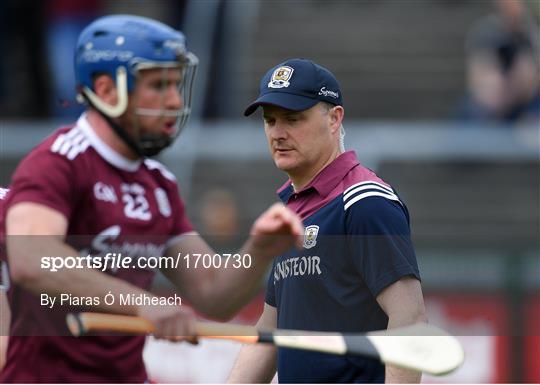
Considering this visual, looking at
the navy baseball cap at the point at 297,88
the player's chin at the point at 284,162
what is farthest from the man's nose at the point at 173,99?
the player's chin at the point at 284,162

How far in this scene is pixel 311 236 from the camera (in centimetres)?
431

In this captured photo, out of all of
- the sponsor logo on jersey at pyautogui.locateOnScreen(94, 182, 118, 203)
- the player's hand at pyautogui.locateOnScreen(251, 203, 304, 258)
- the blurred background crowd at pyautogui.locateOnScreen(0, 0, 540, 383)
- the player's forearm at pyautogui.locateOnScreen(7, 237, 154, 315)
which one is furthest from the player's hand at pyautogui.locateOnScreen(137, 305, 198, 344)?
the blurred background crowd at pyautogui.locateOnScreen(0, 0, 540, 383)

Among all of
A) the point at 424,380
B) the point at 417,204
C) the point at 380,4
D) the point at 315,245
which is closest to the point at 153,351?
the point at 424,380

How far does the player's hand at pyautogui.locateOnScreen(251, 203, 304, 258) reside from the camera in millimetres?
3502

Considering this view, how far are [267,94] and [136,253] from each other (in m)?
0.76

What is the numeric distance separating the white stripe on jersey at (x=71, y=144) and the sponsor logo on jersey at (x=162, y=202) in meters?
0.33

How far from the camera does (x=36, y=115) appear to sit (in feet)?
35.5

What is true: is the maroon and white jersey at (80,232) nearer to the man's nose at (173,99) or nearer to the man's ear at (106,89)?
the man's ear at (106,89)

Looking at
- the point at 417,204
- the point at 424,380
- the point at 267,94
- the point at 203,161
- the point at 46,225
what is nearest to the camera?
the point at 46,225

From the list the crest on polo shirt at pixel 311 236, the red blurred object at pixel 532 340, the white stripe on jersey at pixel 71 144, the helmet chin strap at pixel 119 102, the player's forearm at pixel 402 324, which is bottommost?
the red blurred object at pixel 532 340

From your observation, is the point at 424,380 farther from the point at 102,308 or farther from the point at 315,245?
the point at 102,308

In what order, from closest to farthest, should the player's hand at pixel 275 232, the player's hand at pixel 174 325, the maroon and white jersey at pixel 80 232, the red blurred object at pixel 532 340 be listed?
the player's hand at pixel 275 232
the player's hand at pixel 174 325
the maroon and white jersey at pixel 80 232
the red blurred object at pixel 532 340

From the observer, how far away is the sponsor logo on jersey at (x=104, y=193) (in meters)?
4.05

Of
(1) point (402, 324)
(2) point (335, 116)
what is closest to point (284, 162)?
(2) point (335, 116)
